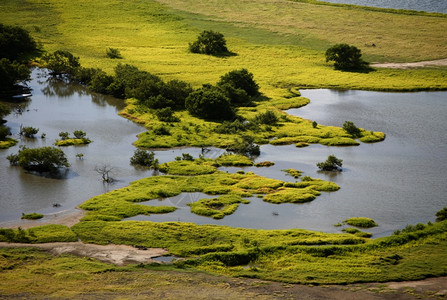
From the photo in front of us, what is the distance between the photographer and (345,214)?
1909 inches

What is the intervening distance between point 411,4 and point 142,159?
110181 millimetres

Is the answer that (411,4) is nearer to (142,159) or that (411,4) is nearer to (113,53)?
(113,53)

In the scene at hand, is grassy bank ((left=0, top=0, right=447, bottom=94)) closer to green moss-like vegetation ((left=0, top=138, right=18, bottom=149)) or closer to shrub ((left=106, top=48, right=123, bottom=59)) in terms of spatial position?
shrub ((left=106, top=48, right=123, bottom=59))

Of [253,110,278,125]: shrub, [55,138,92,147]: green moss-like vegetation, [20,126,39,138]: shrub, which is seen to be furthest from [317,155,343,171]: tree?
[20,126,39,138]: shrub

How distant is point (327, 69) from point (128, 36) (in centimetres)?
4470

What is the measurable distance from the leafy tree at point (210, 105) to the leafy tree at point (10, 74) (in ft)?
94.8

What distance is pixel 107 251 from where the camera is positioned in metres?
41.8

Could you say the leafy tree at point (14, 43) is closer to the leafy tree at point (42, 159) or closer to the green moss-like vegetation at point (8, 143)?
the green moss-like vegetation at point (8, 143)

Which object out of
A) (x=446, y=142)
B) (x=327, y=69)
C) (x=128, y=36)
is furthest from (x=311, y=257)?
(x=128, y=36)

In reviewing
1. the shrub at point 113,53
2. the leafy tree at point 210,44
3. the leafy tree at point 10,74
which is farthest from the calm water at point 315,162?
the leafy tree at point 210,44

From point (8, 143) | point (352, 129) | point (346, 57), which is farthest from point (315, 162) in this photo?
point (346, 57)

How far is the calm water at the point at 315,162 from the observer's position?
4878 centimetres

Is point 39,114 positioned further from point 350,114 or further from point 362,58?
point 362,58

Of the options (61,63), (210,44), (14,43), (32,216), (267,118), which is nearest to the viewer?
(32,216)
